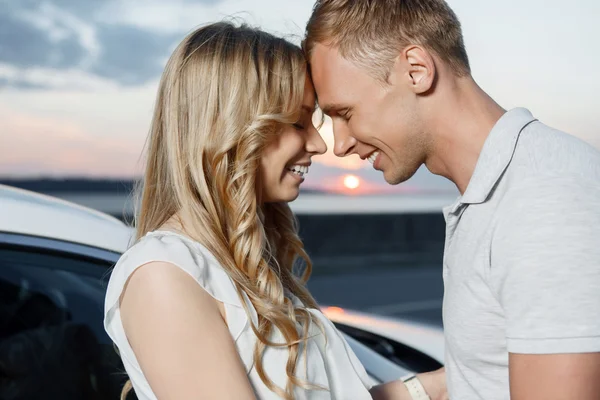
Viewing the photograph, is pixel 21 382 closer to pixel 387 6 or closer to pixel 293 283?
pixel 293 283

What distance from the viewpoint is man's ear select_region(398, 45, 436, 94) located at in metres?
2.05

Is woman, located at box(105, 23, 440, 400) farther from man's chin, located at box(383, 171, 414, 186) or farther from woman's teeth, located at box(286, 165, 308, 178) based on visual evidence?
man's chin, located at box(383, 171, 414, 186)

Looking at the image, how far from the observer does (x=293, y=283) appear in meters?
2.52

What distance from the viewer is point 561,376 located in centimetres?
157

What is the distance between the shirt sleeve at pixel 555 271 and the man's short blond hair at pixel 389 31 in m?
0.61

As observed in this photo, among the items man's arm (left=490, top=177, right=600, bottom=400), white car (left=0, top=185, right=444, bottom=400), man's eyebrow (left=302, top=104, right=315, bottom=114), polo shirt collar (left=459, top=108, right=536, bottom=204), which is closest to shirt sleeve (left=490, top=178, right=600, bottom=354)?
man's arm (left=490, top=177, right=600, bottom=400)

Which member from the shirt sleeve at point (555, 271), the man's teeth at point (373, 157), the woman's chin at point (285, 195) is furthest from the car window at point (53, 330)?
the shirt sleeve at point (555, 271)

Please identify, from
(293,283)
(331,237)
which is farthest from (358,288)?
(293,283)

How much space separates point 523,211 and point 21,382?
1.49 m

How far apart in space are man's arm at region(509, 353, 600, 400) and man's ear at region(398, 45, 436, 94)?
0.78 m

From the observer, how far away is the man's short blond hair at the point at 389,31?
83.3 inches

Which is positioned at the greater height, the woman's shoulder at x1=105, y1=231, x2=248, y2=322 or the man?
the man

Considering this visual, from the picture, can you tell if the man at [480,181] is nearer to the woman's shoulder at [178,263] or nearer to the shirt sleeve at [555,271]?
the shirt sleeve at [555,271]

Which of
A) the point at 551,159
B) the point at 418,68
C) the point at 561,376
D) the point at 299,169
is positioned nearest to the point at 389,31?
the point at 418,68
